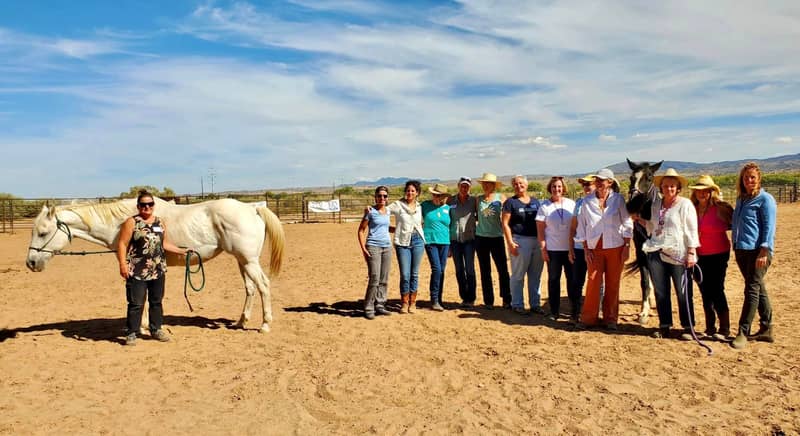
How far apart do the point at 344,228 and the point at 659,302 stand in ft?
52.8

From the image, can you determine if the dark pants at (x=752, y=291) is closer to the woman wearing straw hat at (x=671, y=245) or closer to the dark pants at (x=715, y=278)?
the dark pants at (x=715, y=278)

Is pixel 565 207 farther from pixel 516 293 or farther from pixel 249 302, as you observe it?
pixel 249 302

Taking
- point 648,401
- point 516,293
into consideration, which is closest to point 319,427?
point 648,401

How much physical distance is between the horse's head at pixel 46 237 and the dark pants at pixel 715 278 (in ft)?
21.8

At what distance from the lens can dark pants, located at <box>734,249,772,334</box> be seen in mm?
4715

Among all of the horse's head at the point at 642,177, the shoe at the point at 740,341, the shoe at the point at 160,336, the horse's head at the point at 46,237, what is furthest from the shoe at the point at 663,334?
the horse's head at the point at 46,237

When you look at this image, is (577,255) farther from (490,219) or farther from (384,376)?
(384,376)

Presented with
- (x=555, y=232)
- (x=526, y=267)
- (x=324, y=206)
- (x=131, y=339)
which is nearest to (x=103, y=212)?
(x=131, y=339)

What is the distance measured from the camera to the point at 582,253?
18.6 ft

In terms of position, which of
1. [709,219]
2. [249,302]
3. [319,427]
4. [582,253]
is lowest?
[319,427]

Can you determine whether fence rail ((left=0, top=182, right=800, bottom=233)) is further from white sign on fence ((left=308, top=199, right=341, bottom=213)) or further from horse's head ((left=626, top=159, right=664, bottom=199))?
horse's head ((left=626, top=159, right=664, bottom=199))

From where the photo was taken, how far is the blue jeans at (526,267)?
19.8 feet

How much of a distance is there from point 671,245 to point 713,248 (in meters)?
0.43

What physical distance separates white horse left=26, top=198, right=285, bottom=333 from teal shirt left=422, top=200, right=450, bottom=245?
195cm
